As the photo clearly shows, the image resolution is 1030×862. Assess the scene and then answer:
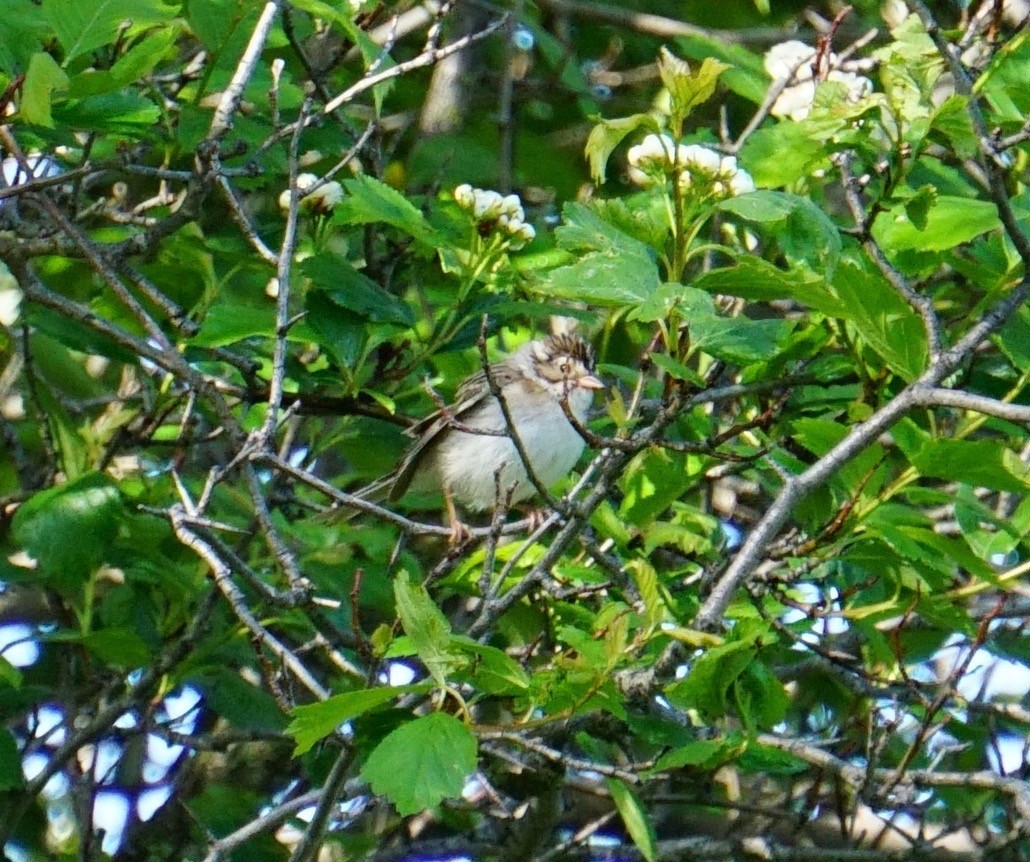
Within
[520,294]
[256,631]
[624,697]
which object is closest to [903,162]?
[520,294]

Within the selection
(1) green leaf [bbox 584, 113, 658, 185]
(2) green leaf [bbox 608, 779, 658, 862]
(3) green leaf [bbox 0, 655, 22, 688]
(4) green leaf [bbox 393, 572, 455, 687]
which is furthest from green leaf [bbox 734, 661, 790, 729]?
(3) green leaf [bbox 0, 655, 22, 688]

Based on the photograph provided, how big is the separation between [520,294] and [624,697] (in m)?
1.34

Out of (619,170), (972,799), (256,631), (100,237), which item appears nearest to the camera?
(256,631)

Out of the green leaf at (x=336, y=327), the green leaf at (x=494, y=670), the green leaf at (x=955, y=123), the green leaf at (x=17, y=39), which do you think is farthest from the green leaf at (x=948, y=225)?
the green leaf at (x=17, y=39)

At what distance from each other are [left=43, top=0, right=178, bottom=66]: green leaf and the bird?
7.18 feet

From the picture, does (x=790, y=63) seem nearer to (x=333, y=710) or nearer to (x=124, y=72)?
(x=124, y=72)

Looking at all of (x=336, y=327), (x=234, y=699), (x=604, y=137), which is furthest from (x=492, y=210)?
(x=234, y=699)

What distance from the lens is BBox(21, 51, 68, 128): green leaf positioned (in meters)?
3.35

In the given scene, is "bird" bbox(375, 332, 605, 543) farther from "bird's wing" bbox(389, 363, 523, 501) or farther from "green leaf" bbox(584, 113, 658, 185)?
"green leaf" bbox(584, 113, 658, 185)

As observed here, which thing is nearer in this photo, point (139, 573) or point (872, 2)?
point (139, 573)

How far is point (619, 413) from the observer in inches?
132

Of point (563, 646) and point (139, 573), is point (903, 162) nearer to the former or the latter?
point (563, 646)

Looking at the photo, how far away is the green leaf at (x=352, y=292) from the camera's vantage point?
4.02 m

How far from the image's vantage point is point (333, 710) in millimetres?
3008
